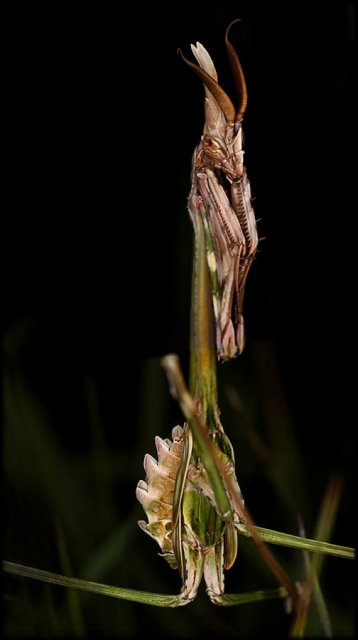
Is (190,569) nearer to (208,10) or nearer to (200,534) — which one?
(200,534)

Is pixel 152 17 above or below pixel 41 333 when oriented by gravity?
above

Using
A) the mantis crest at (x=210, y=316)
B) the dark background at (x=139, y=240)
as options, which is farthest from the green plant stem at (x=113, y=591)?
the dark background at (x=139, y=240)

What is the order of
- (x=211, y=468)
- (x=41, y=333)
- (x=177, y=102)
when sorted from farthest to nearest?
(x=41, y=333), (x=177, y=102), (x=211, y=468)

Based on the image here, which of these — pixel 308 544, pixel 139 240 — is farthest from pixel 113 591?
pixel 139 240

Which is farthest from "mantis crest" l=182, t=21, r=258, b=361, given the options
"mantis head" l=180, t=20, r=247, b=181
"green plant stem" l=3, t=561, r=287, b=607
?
"green plant stem" l=3, t=561, r=287, b=607

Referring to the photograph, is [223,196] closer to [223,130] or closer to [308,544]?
[223,130]

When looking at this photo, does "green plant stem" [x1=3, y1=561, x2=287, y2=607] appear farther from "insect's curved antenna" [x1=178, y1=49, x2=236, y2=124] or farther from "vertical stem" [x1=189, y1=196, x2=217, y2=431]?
"insect's curved antenna" [x1=178, y1=49, x2=236, y2=124]

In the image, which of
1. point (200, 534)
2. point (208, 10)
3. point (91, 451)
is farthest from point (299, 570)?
point (208, 10)

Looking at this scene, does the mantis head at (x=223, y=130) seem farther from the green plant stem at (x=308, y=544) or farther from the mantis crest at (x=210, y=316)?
the green plant stem at (x=308, y=544)
